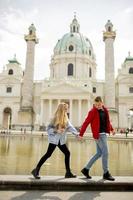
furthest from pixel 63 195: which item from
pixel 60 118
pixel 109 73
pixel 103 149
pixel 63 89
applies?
pixel 63 89

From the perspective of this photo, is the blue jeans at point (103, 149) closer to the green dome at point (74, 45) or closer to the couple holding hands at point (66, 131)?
the couple holding hands at point (66, 131)

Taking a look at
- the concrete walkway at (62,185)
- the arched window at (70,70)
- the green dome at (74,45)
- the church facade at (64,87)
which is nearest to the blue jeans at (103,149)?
the concrete walkway at (62,185)

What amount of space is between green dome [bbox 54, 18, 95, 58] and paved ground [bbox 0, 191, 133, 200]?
73.7 m

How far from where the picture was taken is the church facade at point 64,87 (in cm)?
5860

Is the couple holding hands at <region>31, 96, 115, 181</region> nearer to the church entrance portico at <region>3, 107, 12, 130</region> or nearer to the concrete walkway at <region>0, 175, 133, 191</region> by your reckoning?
the concrete walkway at <region>0, 175, 133, 191</region>

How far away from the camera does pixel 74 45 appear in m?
78.8

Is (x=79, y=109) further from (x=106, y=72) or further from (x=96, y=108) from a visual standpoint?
(x=96, y=108)

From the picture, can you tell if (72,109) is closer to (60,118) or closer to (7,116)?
(7,116)

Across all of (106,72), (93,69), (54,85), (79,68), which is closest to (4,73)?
(54,85)

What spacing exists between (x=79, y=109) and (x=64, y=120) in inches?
2289

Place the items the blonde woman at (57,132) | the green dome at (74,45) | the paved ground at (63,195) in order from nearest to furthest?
1. the paved ground at (63,195)
2. the blonde woman at (57,132)
3. the green dome at (74,45)

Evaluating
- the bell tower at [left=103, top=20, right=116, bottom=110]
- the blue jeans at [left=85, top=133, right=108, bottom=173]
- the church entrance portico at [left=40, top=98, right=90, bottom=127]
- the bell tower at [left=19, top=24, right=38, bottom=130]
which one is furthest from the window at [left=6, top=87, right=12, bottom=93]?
the blue jeans at [left=85, top=133, right=108, bottom=173]

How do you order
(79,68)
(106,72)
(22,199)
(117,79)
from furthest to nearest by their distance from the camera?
(79,68)
(117,79)
(106,72)
(22,199)

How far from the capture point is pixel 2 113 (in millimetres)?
70500
